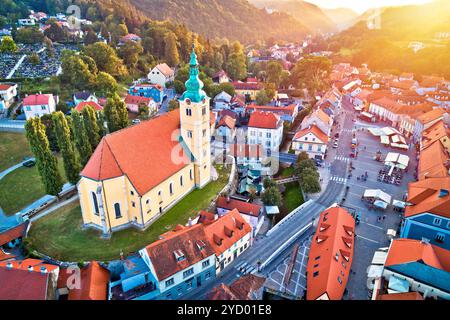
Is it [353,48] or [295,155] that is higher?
[353,48]

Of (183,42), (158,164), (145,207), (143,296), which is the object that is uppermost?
(183,42)

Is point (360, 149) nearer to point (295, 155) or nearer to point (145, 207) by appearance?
point (295, 155)

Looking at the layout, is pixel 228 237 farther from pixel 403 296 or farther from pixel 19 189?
pixel 19 189

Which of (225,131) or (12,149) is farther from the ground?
(12,149)

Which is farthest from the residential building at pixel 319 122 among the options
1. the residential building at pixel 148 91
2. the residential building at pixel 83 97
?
the residential building at pixel 83 97

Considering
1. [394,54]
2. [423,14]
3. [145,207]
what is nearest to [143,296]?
[145,207]

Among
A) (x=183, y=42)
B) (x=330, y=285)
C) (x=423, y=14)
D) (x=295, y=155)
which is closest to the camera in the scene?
(x=330, y=285)

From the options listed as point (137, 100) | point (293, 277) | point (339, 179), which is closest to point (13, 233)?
point (293, 277)
